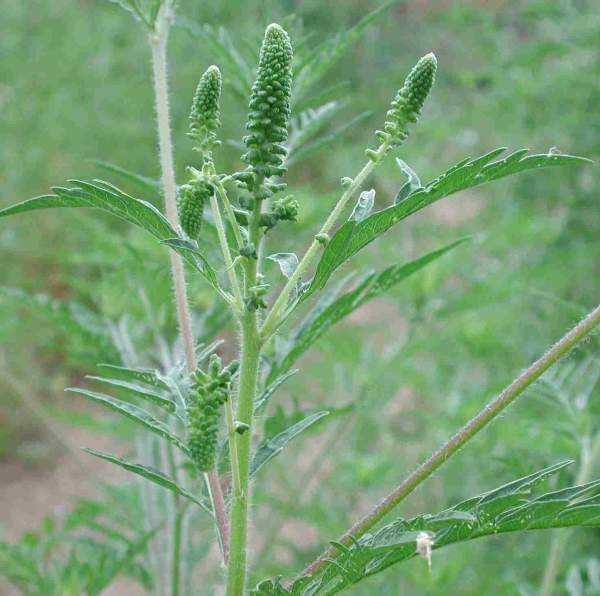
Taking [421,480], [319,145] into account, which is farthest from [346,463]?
[421,480]

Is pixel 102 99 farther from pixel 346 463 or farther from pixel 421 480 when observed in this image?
pixel 421 480

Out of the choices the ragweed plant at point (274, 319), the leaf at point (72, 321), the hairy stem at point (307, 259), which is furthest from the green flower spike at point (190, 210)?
the leaf at point (72, 321)

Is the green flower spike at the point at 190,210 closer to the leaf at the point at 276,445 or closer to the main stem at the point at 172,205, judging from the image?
the main stem at the point at 172,205

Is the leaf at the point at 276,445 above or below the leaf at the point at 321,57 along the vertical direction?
below

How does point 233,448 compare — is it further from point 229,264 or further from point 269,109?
point 269,109

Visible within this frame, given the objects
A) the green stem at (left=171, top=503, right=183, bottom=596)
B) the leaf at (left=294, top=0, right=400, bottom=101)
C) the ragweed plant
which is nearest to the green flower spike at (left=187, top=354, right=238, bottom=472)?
the ragweed plant

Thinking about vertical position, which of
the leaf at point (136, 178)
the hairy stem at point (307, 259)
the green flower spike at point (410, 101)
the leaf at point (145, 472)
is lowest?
the leaf at point (145, 472)
